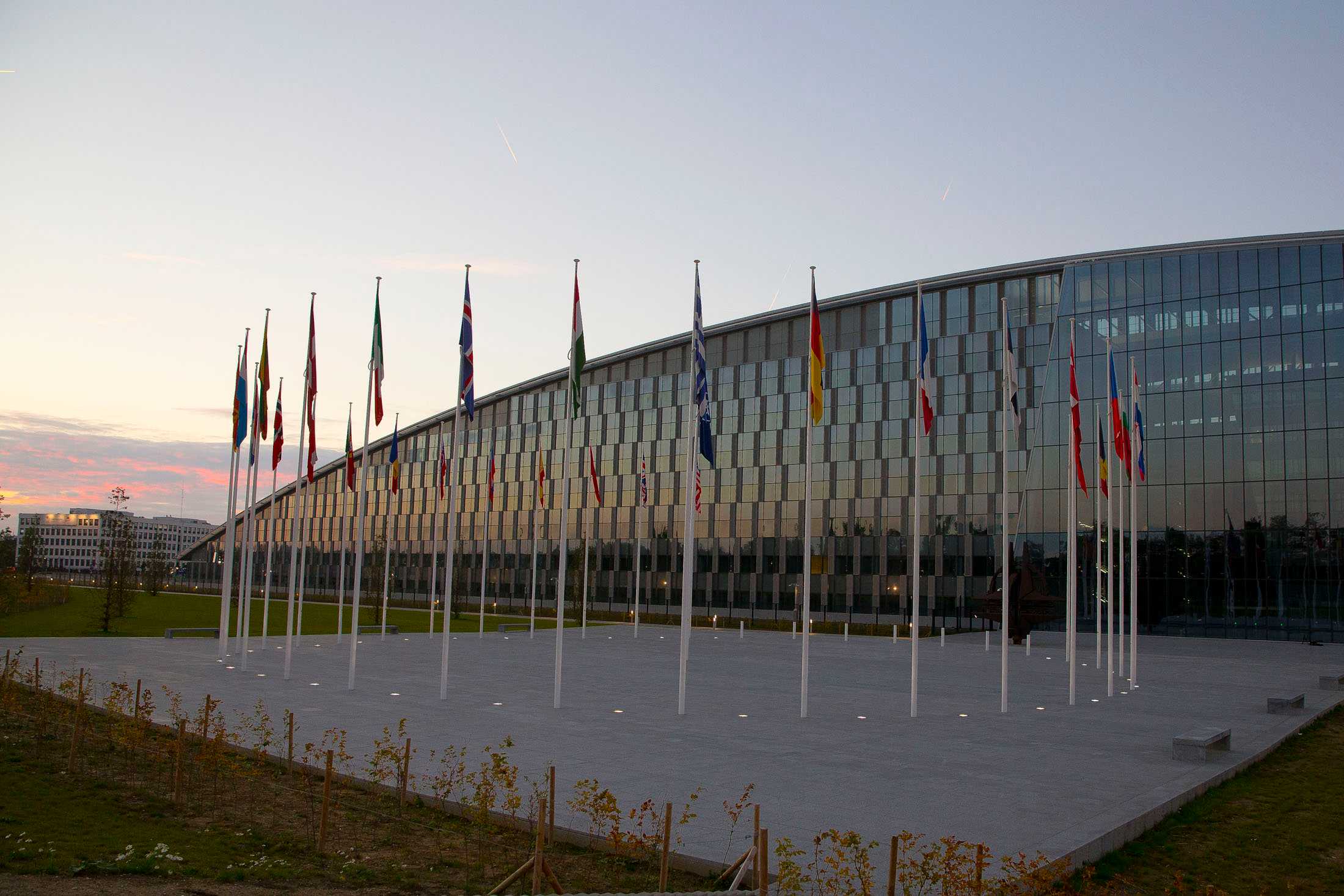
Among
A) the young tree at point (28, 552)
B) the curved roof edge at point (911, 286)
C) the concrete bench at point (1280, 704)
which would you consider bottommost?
the concrete bench at point (1280, 704)

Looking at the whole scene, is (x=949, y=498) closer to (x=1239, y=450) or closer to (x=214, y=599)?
(x=1239, y=450)

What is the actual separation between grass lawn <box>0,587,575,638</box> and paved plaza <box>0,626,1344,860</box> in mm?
5191

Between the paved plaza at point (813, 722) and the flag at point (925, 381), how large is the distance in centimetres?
729

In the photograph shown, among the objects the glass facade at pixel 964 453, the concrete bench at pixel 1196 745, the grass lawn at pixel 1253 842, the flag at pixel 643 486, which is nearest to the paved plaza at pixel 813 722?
the concrete bench at pixel 1196 745

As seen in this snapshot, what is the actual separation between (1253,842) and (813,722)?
1113cm

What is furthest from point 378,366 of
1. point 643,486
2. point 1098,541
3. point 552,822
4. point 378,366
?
point 643,486

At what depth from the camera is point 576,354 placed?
24.1m

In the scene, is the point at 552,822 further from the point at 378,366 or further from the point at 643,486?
the point at 643,486

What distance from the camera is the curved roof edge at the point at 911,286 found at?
6250 cm

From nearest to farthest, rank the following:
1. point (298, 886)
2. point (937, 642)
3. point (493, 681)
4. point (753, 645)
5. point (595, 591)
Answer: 1. point (298, 886)
2. point (493, 681)
3. point (753, 645)
4. point (937, 642)
5. point (595, 591)

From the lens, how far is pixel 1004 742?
21.6m

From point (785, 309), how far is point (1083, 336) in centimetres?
2412

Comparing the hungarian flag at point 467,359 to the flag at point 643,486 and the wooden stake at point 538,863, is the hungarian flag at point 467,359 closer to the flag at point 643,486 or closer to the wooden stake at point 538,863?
→ the wooden stake at point 538,863

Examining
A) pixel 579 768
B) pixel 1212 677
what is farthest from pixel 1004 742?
pixel 1212 677
